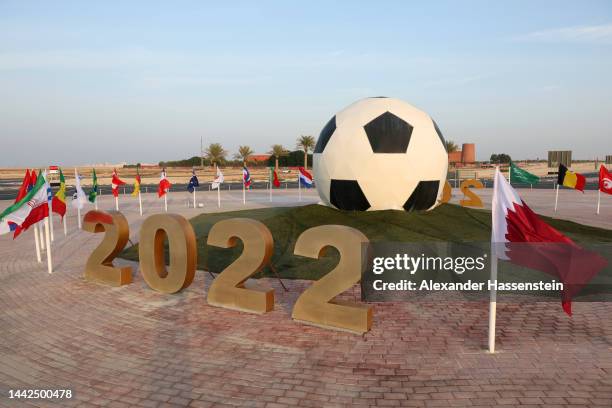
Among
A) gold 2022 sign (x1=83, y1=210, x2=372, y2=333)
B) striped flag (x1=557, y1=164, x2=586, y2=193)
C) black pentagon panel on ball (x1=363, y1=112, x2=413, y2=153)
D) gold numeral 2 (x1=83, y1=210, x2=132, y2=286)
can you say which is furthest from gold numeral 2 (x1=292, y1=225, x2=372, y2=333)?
striped flag (x1=557, y1=164, x2=586, y2=193)

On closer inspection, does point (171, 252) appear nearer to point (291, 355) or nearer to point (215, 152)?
point (291, 355)

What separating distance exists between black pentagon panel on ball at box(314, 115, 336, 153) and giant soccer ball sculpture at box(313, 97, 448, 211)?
39mm

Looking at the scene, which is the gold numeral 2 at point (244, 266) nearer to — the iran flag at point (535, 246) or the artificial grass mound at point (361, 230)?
the artificial grass mound at point (361, 230)

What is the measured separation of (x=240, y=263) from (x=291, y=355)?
2141 millimetres

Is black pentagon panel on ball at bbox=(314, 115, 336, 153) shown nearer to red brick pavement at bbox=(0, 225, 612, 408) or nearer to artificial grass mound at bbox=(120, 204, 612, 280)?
artificial grass mound at bbox=(120, 204, 612, 280)

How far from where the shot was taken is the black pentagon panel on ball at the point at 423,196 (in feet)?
35.7

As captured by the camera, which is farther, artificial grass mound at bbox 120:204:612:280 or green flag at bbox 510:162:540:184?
green flag at bbox 510:162:540:184

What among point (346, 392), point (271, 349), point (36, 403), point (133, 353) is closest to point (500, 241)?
point (346, 392)

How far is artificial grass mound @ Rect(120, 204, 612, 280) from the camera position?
32.0 feet

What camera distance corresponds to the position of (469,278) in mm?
9016

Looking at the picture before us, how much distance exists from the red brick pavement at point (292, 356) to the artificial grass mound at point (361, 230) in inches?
75.7

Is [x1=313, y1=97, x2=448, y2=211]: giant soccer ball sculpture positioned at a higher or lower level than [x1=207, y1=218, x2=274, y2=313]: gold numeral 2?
higher

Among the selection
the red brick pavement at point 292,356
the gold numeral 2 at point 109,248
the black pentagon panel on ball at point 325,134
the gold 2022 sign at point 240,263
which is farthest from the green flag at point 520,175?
the gold numeral 2 at point 109,248

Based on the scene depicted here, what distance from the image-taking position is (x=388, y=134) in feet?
34.4
